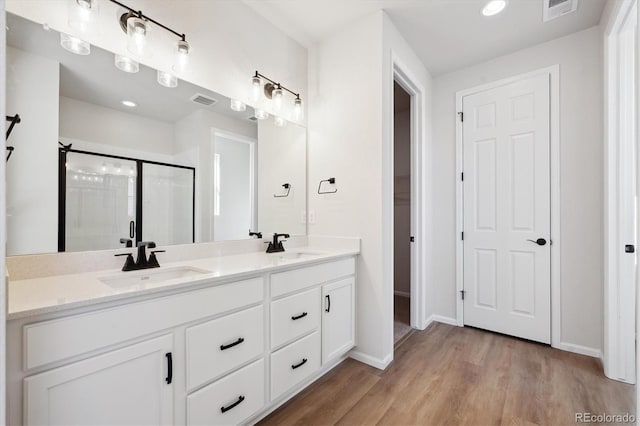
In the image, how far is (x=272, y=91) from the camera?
89.8 inches

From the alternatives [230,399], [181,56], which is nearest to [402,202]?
[181,56]

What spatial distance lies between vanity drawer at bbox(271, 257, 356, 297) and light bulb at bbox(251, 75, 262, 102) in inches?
53.0

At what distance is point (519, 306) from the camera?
2650mm

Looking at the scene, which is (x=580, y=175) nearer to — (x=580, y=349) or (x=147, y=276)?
(x=580, y=349)

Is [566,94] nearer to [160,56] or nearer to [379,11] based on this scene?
[379,11]

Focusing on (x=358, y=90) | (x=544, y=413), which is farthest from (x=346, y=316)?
(x=358, y=90)

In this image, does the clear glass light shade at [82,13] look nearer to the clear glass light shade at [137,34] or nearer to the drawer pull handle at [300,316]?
the clear glass light shade at [137,34]

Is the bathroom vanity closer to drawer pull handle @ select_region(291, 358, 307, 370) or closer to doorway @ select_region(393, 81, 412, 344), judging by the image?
drawer pull handle @ select_region(291, 358, 307, 370)

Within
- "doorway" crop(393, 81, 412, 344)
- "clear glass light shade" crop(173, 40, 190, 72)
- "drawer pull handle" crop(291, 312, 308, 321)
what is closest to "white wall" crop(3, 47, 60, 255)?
→ "clear glass light shade" crop(173, 40, 190, 72)

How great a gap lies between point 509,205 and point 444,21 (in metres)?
1.74

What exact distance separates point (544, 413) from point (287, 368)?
5.02ft

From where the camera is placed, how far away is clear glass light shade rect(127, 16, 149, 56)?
145cm

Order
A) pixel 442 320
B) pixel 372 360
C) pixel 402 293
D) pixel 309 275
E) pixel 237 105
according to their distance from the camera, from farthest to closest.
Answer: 1. pixel 402 293
2. pixel 442 320
3. pixel 372 360
4. pixel 237 105
5. pixel 309 275

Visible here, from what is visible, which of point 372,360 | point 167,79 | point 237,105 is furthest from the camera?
point 372,360
